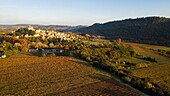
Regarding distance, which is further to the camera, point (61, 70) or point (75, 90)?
point (61, 70)

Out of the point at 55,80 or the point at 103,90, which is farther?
the point at 55,80

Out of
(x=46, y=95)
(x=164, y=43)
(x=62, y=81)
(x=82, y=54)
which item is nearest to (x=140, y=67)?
(x=82, y=54)

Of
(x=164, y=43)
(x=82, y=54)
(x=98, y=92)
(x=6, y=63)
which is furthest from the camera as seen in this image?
(x=164, y=43)

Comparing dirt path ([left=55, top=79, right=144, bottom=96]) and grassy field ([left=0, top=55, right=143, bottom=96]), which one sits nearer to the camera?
dirt path ([left=55, top=79, right=144, bottom=96])

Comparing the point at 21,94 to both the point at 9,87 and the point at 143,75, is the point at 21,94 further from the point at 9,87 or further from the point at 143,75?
the point at 143,75

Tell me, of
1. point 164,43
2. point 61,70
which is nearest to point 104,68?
point 61,70

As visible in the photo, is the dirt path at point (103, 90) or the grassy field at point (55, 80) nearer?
the dirt path at point (103, 90)

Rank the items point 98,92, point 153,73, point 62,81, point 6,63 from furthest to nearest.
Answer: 1. point 6,63
2. point 153,73
3. point 62,81
4. point 98,92
